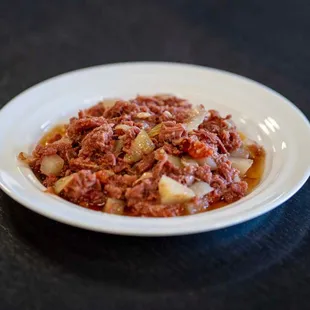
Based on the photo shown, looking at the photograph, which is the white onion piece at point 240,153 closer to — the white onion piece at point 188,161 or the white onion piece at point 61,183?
the white onion piece at point 188,161

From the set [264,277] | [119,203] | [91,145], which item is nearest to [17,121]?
[91,145]

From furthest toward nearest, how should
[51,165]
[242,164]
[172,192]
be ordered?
1. [242,164]
2. [51,165]
3. [172,192]

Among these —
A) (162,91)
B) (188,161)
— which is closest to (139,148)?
(188,161)

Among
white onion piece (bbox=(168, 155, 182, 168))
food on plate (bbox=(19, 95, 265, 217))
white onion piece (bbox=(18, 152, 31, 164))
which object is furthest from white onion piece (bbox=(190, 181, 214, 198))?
white onion piece (bbox=(18, 152, 31, 164))

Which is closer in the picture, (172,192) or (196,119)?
(172,192)

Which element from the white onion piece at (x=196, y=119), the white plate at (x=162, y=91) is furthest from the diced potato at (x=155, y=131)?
the white plate at (x=162, y=91)

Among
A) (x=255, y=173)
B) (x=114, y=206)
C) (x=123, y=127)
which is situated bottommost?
(x=114, y=206)

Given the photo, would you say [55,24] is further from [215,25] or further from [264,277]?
[264,277]

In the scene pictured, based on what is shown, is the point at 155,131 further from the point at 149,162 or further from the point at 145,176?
the point at 145,176
